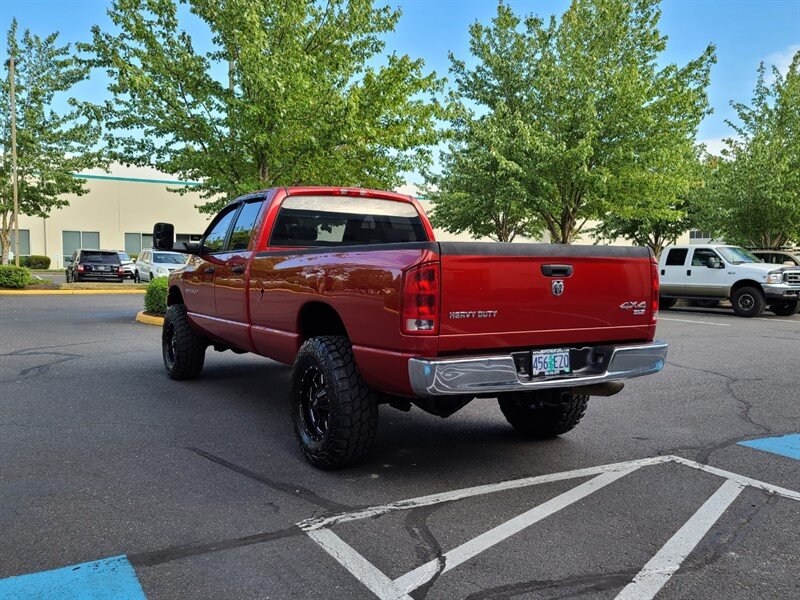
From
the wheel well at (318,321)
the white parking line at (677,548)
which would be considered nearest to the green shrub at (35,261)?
the wheel well at (318,321)

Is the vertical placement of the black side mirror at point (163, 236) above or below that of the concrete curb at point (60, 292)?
above

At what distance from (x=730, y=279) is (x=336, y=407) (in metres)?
16.2

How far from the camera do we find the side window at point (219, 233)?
6.61 m

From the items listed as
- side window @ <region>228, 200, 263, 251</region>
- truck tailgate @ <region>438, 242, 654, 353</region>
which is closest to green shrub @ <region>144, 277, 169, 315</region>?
side window @ <region>228, 200, 263, 251</region>

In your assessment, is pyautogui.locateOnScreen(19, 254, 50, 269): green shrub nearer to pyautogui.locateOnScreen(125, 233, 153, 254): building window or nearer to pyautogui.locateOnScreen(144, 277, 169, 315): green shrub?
pyautogui.locateOnScreen(125, 233, 153, 254): building window

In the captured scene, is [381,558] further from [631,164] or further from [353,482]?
[631,164]

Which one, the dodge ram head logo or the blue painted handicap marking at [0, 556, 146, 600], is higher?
the dodge ram head logo

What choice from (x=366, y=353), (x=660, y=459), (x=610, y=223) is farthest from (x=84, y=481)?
Answer: (x=610, y=223)

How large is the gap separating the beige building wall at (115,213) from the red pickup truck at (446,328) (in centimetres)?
4049

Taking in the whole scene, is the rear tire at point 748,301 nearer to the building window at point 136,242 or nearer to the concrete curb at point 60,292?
the concrete curb at point 60,292

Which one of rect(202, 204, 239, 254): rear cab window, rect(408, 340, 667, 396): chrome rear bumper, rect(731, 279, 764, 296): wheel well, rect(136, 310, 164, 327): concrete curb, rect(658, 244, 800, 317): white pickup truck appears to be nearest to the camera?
rect(408, 340, 667, 396): chrome rear bumper

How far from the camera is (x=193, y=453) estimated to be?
187 inches

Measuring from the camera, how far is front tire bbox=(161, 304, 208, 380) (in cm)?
721

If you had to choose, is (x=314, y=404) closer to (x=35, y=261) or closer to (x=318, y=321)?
(x=318, y=321)
